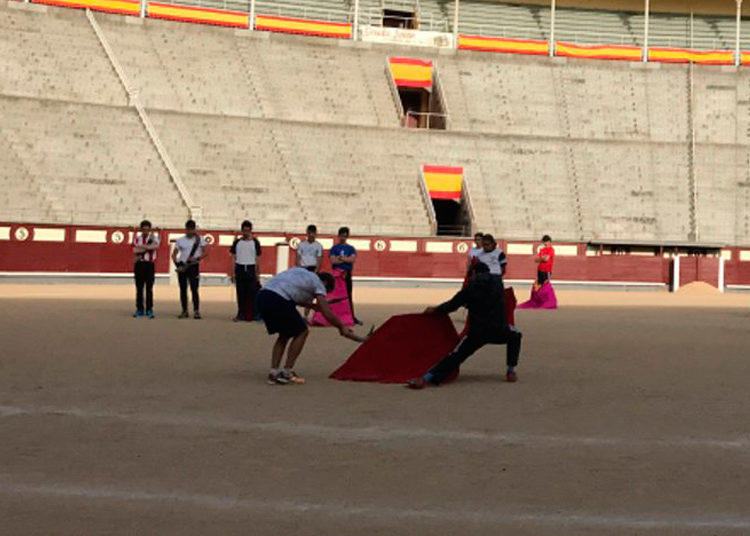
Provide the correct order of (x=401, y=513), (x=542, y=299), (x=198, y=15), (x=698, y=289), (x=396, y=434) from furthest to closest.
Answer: (x=198, y=15), (x=698, y=289), (x=542, y=299), (x=396, y=434), (x=401, y=513)

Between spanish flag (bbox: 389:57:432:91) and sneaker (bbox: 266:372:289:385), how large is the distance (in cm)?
3274

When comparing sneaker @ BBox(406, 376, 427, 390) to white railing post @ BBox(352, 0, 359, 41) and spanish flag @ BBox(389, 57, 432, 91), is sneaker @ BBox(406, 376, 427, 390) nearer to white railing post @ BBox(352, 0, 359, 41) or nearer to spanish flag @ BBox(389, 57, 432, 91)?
spanish flag @ BBox(389, 57, 432, 91)

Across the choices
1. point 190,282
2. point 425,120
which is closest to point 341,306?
point 190,282

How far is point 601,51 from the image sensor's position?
45625 millimetres

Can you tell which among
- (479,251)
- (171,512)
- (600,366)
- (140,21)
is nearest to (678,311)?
(479,251)

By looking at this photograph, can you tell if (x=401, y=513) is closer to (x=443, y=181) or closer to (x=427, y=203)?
(x=427, y=203)

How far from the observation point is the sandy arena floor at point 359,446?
454 cm

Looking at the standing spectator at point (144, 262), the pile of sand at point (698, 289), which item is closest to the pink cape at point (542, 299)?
the standing spectator at point (144, 262)

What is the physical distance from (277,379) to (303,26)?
35513 millimetres

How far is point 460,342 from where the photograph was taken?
9.41 metres

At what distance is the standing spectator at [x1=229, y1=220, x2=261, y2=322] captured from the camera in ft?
53.1

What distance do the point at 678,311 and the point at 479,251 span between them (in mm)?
8264

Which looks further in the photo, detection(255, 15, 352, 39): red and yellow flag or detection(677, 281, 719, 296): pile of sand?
detection(255, 15, 352, 39): red and yellow flag

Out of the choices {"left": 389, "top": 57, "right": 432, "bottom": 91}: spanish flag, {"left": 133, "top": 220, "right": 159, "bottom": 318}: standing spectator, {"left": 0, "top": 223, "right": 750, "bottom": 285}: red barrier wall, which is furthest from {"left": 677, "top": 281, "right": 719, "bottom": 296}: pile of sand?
{"left": 133, "top": 220, "right": 159, "bottom": 318}: standing spectator
